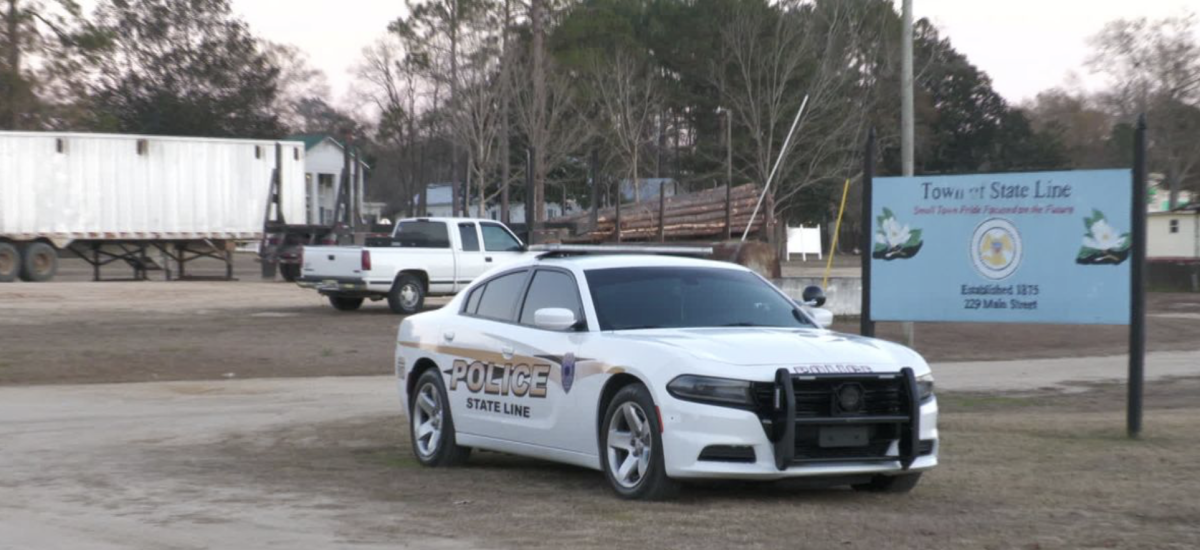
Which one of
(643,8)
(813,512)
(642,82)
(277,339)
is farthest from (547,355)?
(643,8)

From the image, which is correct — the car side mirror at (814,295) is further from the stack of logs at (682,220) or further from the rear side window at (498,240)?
the stack of logs at (682,220)

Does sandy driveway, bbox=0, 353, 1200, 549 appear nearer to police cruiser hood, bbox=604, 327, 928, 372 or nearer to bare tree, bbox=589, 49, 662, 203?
police cruiser hood, bbox=604, 327, 928, 372

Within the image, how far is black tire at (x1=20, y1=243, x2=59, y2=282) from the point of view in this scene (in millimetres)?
40562

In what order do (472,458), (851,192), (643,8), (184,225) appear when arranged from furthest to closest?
1. (851,192)
2. (643,8)
3. (184,225)
4. (472,458)

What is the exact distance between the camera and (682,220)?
3978 centimetres

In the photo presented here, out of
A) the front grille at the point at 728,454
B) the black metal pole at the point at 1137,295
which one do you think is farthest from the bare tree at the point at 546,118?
the front grille at the point at 728,454

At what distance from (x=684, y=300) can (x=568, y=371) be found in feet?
3.17

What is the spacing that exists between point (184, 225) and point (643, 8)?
116 feet

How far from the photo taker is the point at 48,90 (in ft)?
187

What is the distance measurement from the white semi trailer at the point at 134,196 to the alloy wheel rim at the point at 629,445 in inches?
1384

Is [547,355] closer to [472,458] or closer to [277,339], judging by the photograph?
[472,458]

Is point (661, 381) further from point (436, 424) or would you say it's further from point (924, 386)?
point (436, 424)

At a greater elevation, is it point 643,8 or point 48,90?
point 643,8

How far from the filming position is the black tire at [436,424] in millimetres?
10734
